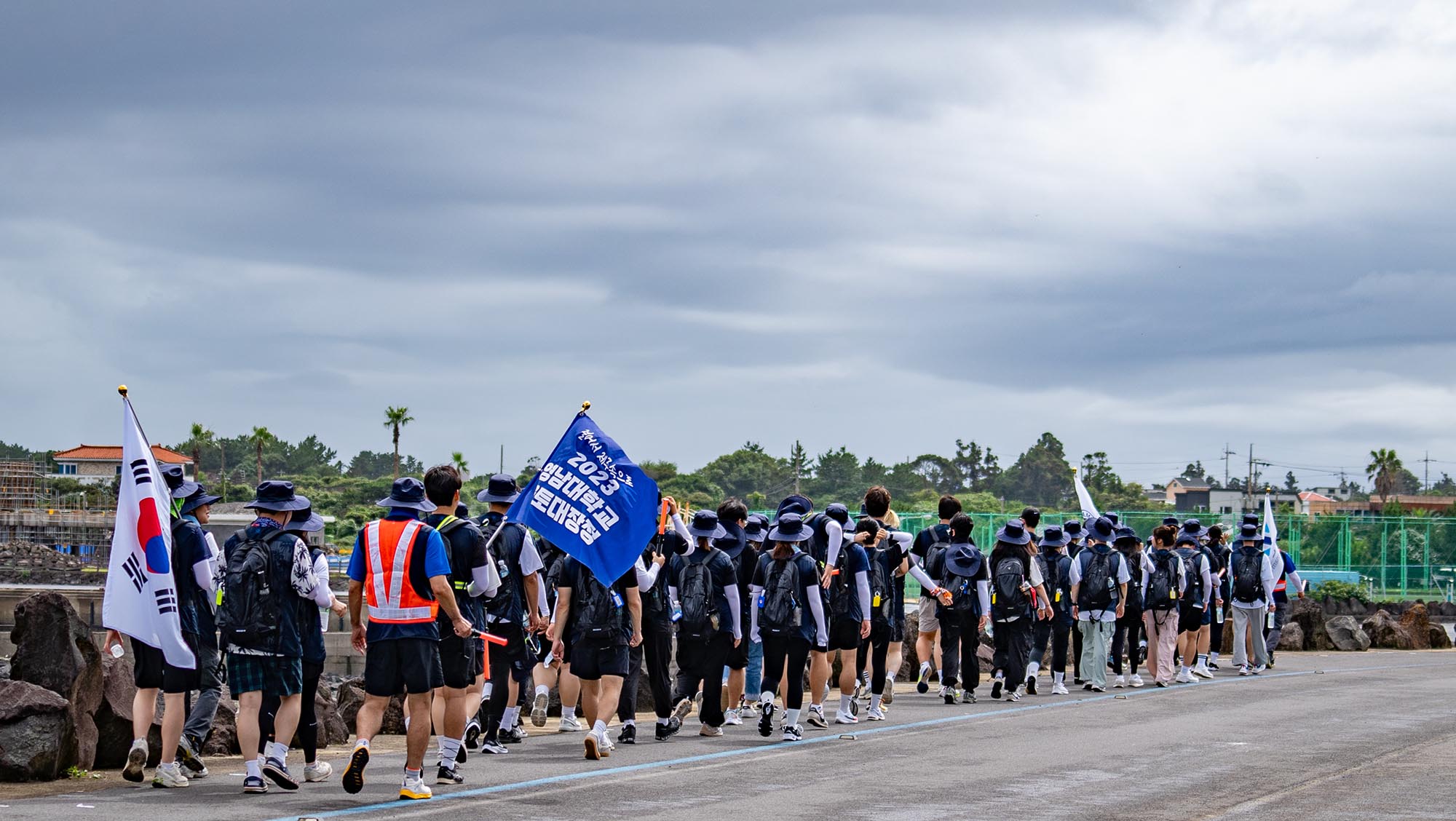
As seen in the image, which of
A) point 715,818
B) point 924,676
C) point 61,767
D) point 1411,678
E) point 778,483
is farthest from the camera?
point 778,483

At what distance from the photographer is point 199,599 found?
11.0 meters

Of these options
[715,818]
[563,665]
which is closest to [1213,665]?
[563,665]

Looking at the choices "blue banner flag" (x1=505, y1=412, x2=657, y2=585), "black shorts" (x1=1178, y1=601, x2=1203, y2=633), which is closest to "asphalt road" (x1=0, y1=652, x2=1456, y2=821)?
"blue banner flag" (x1=505, y1=412, x2=657, y2=585)

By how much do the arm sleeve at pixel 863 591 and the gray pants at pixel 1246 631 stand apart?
10.6m

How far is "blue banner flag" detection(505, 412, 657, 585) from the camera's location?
12.6 m

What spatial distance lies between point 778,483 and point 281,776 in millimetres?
114086

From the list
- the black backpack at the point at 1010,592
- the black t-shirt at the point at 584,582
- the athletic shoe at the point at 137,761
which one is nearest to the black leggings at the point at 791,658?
the black t-shirt at the point at 584,582

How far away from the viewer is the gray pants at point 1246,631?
2284cm

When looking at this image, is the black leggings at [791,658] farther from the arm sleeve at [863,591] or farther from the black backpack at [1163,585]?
the black backpack at [1163,585]

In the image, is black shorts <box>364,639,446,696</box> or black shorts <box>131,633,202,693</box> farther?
black shorts <box>131,633,202,693</box>

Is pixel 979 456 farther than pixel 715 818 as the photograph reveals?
Yes

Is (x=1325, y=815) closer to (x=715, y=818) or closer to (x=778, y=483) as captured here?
(x=715, y=818)

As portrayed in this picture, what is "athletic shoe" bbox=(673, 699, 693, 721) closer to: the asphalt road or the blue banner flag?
the asphalt road

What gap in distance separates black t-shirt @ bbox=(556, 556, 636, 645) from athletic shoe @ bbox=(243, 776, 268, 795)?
3.13 metres
